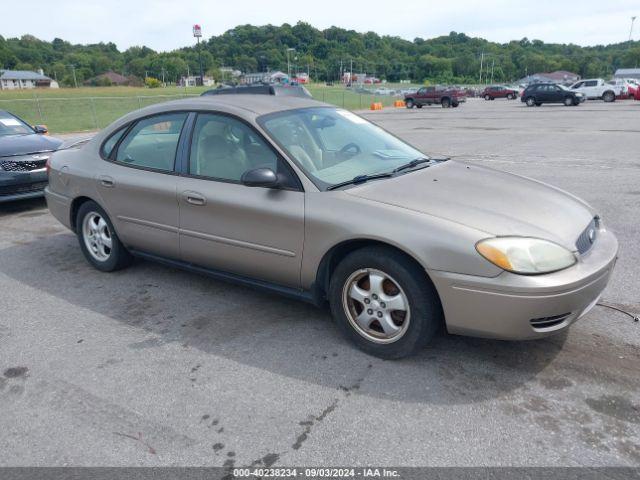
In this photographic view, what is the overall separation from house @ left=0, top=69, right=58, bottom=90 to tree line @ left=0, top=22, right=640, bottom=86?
10.5 ft

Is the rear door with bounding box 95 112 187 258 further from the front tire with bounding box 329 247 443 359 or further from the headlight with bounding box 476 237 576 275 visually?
the headlight with bounding box 476 237 576 275

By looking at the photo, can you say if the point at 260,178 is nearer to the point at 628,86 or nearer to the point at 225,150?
the point at 225,150

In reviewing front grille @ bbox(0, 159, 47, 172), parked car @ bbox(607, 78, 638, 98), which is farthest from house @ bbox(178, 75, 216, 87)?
front grille @ bbox(0, 159, 47, 172)

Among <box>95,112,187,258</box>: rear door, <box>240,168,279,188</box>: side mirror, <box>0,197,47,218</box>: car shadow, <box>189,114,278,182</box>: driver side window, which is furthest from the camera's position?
<box>0,197,47,218</box>: car shadow

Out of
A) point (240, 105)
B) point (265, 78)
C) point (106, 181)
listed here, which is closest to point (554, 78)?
point (265, 78)

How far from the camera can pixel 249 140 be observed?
3.79 meters

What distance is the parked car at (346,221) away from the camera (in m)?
2.86

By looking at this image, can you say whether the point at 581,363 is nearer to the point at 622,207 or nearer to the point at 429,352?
the point at 429,352

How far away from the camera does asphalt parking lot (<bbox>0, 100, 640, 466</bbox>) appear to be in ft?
8.23

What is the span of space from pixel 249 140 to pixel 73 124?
2677 centimetres

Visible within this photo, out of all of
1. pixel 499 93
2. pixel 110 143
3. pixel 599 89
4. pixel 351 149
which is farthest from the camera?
pixel 499 93

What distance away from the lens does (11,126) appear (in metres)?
8.80

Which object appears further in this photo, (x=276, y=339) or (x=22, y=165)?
(x=22, y=165)

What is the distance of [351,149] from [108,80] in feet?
400
